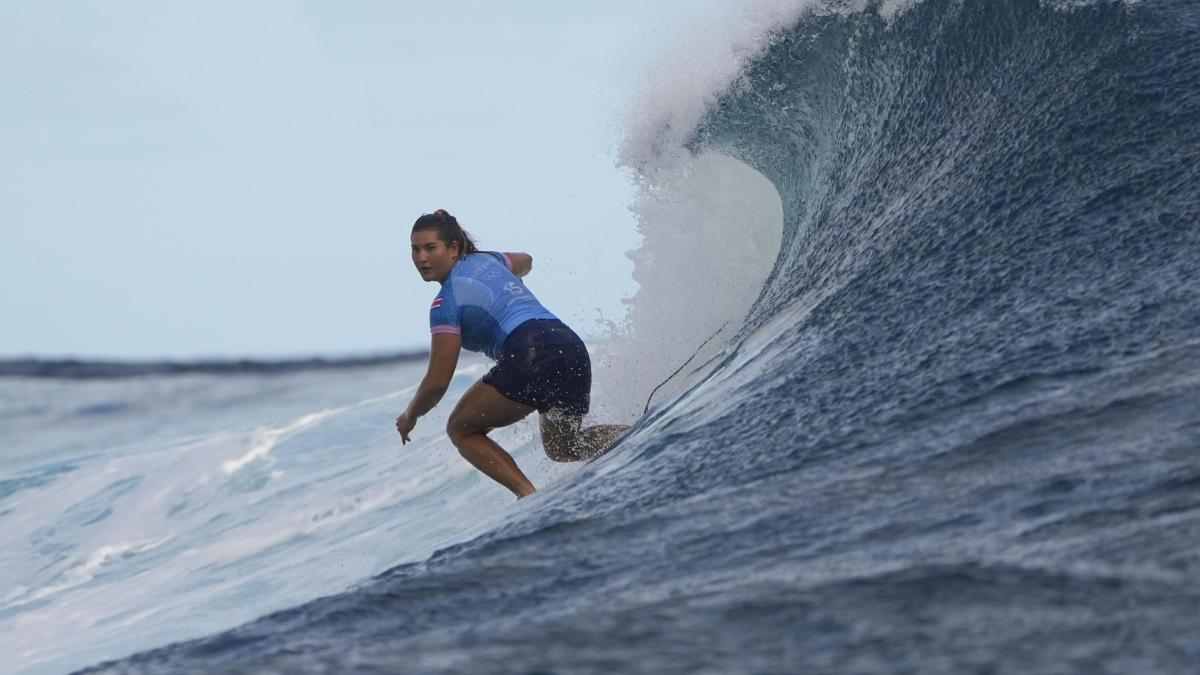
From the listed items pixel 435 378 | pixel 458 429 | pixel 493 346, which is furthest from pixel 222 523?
pixel 435 378

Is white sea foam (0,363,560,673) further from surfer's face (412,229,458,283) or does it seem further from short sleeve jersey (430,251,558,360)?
surfer's face (412,229,458,283)

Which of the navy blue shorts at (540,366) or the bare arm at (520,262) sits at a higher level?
the bare arm at (520,262)

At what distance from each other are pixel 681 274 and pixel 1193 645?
18.5 ft

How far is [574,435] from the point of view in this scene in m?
5.17

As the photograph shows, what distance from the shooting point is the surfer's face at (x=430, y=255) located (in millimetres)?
4953

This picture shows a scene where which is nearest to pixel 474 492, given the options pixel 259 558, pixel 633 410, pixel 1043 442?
pixel 259 558

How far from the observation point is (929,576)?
2086 mm

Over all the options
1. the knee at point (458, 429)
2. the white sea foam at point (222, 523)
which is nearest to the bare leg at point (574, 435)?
the knee at point (458, 429)

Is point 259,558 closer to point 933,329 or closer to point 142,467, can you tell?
point 142,467

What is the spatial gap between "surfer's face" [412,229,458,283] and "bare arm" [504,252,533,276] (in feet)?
1.52

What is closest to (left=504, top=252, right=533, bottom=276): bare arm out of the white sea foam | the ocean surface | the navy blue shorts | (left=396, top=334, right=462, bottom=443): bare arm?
the navy blue shorts

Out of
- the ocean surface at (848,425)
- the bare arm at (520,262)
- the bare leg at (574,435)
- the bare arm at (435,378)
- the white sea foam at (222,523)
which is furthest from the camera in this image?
the white sea foam at (222,523)

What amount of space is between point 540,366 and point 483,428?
1.15ft

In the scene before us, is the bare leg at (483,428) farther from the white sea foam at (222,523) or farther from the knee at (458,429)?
the white sea foam at (222,523)
